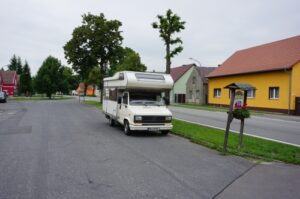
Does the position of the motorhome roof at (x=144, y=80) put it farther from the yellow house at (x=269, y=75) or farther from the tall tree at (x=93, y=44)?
the tall tree at (x=93, y=44)

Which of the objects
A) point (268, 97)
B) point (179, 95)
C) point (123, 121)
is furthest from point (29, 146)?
point (179, 95)

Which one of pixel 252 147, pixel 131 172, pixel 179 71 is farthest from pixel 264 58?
pixel 131 172

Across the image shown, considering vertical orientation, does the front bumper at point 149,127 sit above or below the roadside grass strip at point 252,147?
above

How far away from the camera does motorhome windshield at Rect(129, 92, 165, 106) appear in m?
15.3

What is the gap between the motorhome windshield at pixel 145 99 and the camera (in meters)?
15.3

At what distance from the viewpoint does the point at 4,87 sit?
326 feet

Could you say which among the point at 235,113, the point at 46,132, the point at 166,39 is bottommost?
the point at 46,132

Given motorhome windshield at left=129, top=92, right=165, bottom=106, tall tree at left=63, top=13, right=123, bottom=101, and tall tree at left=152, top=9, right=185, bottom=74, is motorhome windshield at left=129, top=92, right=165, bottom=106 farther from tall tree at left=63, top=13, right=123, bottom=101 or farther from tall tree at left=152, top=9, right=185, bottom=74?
tall tree at left=63, top=13, right=123, bottom=101

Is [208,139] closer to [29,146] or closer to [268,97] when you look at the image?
[29,146]

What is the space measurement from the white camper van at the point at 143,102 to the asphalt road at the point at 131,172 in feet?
7.26

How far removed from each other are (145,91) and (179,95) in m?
50.8

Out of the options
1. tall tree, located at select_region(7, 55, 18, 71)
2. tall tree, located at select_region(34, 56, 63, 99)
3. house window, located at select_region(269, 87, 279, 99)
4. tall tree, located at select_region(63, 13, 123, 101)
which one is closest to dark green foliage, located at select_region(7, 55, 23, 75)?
tall tree, located at select_region(7, 55, 18, 71)

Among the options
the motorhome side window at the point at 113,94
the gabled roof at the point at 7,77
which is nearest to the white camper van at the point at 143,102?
the motorhome side window at the point at 113,94

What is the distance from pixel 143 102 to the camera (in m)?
15.4
